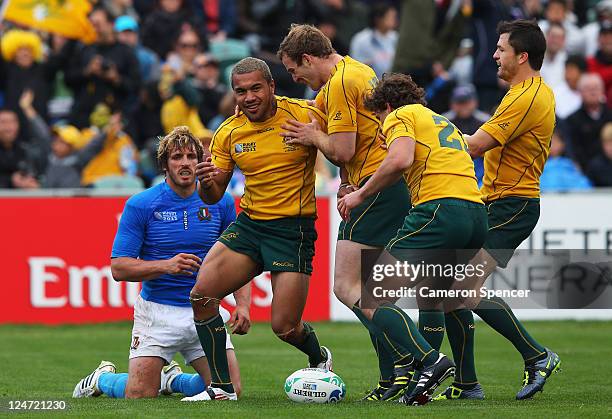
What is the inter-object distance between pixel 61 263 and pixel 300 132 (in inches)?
275

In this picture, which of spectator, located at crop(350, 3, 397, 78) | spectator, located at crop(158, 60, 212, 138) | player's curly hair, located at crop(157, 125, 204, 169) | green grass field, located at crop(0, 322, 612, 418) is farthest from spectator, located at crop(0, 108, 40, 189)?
player's curly hair, located at crop(157, 125, 204, 169)

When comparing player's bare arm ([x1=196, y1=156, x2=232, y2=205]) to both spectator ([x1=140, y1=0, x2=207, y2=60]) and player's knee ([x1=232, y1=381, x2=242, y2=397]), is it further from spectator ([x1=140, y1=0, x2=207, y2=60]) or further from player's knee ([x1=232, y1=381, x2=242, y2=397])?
spectator ([x1=140, y1=0, x2=207, y2=60])

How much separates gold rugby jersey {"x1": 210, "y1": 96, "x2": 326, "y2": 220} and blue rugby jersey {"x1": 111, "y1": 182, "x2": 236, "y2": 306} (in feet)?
1.99

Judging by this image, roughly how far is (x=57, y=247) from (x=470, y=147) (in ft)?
25.0

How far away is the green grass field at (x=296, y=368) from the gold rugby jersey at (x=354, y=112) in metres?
1.65

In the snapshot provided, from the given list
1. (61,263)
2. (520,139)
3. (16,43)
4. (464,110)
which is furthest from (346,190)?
(16,43)

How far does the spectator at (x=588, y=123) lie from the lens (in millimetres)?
17453

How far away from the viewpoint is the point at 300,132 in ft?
28.9

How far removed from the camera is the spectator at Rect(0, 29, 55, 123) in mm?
18219

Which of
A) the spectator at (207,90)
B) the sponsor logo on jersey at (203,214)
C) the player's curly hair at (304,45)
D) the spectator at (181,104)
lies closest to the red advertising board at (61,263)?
the spectator at (181,104)

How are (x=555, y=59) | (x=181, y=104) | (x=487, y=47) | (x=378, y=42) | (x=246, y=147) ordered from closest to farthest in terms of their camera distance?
(x=246, y=147) → (x=181, y=104) → (x=487, y=47) → (x=555, y=59) → (x=378, y=42)

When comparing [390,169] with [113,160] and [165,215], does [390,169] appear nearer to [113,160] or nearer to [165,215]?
[165,215]

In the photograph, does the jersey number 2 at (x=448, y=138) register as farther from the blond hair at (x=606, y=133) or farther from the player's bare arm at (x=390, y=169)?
the blond hair at (x=606, y=133)

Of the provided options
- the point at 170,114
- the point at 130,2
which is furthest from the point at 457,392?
the point at 130,2
